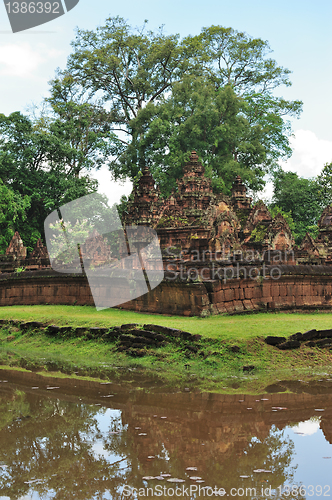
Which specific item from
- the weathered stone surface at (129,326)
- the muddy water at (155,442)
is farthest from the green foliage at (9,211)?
the muddy water at (155,442)

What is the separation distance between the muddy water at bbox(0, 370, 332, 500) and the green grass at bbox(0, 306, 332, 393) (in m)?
0.52

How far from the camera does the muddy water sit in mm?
4000

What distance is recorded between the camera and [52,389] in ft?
23.9

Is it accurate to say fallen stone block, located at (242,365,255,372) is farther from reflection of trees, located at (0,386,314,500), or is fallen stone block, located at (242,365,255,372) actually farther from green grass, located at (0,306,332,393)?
reflection of trees, located at (0,386,314,500)

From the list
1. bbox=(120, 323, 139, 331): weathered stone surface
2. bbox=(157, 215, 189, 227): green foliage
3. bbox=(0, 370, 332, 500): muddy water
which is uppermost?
bbox=(157, 215, 189, 227): green foliage

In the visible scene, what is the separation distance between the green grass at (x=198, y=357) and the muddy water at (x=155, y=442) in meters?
0.52

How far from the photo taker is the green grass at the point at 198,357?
731cm

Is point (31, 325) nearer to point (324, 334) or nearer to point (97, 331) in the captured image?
point (97, 331)

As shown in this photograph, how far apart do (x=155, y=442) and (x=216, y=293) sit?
19.3 ft

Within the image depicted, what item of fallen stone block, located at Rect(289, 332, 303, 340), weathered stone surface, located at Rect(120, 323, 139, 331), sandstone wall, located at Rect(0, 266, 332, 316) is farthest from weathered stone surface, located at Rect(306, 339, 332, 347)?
weathered stone surface, located at Rect(120, 323, 139, 331)

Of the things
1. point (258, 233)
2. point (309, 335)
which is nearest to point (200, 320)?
point (309, 335)

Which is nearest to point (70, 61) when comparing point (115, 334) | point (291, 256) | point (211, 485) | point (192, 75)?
point (192, 75)

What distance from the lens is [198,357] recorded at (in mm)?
7922

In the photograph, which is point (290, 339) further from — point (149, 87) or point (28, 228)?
point (149, 87)
